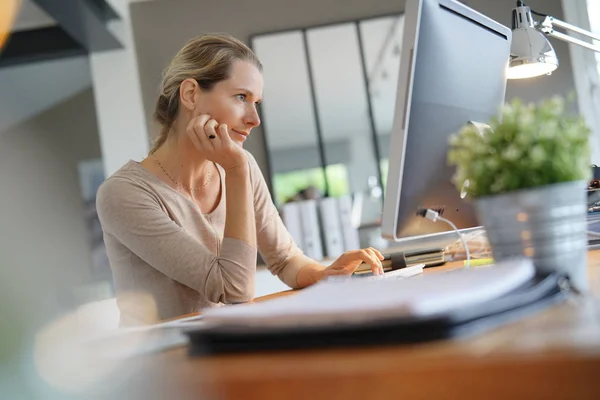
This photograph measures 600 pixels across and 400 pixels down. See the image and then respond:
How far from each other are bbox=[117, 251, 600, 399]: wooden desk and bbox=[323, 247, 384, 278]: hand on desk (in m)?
0.89

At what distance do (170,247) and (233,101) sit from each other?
1.68 ft

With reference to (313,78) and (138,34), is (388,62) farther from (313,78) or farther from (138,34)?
(138,34)

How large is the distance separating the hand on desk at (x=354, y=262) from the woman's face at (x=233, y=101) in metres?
0.49

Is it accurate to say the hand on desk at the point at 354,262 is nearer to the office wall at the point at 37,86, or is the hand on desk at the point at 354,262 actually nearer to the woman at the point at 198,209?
the woman at the point at 198,209

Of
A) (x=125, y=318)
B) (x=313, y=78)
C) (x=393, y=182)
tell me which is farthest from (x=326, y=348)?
(x=313, y=78)

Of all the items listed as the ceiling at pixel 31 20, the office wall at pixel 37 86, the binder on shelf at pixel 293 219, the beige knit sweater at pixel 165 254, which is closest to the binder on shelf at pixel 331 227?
the binder on shelf at pixel 293 219

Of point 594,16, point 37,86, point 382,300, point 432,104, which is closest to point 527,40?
point 432,104

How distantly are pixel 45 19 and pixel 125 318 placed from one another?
3.53 meters

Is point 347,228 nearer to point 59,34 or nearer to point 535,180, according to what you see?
point 59,34

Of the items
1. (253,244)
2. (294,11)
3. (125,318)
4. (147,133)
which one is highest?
(294,11)

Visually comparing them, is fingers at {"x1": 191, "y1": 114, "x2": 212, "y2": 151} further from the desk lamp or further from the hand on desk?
the desk lamp

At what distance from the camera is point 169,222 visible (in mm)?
1437

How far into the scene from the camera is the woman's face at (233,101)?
172 centimetres

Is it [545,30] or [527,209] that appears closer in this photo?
[527,209]
